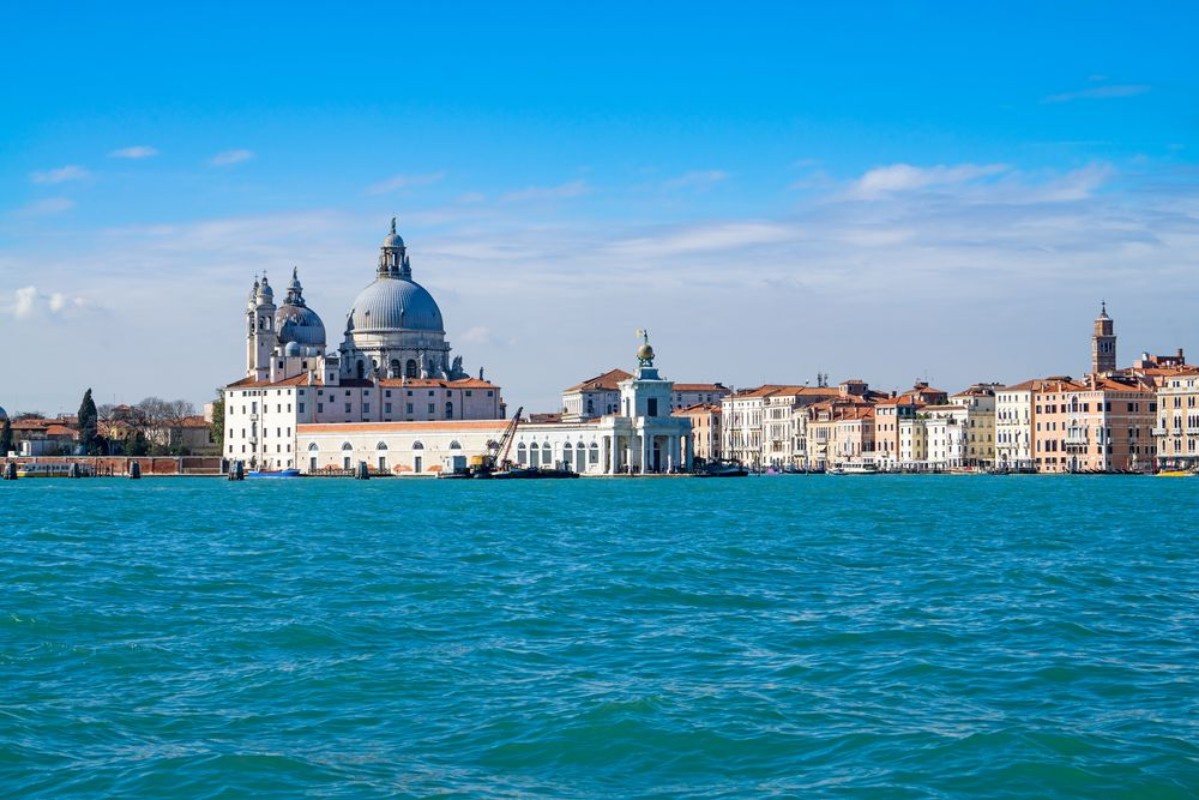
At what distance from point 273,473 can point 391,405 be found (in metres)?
7.24

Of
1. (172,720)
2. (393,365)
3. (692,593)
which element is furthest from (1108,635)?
(393,365)

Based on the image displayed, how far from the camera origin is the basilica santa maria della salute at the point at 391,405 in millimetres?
76125

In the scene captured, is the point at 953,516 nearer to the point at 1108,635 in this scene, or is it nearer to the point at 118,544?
the point at 118,544

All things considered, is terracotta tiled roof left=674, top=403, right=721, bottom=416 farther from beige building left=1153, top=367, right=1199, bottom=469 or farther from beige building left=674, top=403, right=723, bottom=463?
beige building left=1153, top=367, right=1199, bottom=469

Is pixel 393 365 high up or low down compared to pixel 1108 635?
up

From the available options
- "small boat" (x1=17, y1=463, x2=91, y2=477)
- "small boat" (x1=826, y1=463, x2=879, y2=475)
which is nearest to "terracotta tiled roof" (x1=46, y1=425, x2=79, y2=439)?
"small boat" (x1=17, y1=463, x2=91, y2=477)

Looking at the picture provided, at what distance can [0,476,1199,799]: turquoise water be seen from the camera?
9.20m

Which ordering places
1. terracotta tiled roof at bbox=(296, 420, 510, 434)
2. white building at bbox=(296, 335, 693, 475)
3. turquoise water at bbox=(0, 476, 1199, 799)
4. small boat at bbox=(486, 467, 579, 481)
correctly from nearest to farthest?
turquoise water at bbox=(0, 476, 1199, 799)
small boat at bbox=(486, 467, 579, 481)
white building at bbox=(296, 335, 693, 475)
terracotta tiled roof at bbox=(296, 420, 510, 434)

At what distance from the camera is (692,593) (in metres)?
17.4

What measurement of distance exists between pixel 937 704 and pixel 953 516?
25.2 m

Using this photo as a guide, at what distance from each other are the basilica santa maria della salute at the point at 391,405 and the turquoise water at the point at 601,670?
50808mm

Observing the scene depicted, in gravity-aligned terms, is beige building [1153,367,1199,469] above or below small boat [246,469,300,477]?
above

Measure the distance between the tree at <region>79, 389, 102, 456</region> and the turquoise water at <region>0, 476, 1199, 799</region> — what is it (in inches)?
2612

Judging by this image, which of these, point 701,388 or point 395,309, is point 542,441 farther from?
point 701,388
